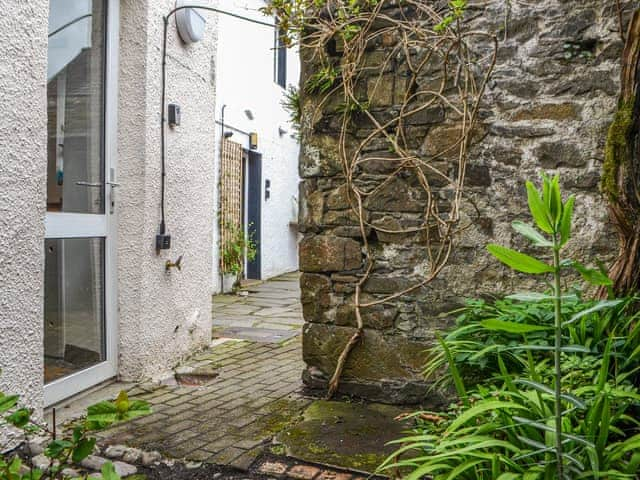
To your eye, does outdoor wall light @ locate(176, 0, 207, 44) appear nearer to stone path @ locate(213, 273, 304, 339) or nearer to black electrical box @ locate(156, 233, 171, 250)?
black electrical box @ locate(156, 233, 171, 250)

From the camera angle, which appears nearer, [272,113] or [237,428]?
[237,428]

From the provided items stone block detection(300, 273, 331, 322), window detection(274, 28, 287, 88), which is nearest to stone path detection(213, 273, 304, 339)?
stone block detection(300, 273, 331, 322)

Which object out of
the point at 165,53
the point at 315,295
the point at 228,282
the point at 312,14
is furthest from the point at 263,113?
the point at 315,295

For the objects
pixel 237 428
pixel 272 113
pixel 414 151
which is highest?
pixel 272 113

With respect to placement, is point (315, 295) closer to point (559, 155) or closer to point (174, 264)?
point (174, 264)

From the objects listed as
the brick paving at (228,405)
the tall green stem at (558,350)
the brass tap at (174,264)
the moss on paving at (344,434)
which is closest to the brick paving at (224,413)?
the brick paving at (228,405)

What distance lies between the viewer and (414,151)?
3115 millimetres

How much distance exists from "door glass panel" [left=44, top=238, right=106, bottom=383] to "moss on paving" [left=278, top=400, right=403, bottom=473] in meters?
1.26

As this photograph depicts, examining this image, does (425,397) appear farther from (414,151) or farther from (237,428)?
(414,151)

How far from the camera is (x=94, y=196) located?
3328 millimetres

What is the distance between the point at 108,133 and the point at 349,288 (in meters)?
1.64

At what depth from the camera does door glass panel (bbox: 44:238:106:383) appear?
2.98 metres

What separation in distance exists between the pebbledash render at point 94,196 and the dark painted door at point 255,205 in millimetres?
4852

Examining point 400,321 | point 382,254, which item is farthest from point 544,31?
point 400,321
